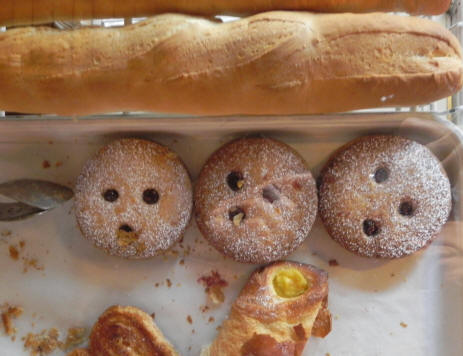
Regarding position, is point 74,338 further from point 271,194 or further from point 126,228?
point 271,194

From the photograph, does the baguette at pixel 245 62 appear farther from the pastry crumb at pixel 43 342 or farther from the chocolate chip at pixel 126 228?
the pastry crumb at pixel 43 342

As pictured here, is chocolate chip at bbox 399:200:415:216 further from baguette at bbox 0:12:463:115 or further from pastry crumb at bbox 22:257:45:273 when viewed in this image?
pastry crumb at bbox 22:257:45:273

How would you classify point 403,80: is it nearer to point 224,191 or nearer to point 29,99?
point 224,191

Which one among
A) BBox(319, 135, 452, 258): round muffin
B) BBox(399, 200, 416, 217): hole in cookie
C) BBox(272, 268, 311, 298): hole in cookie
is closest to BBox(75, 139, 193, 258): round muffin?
BBox(272, 268, 311, 298): hole in cookie

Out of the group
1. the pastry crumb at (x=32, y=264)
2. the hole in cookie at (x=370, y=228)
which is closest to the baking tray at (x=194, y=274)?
the pastry crumb at (x=32, y=264)

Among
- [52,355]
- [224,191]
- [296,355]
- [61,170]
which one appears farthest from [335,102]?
[52,355]

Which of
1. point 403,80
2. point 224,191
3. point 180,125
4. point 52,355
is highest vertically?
point 403,80
